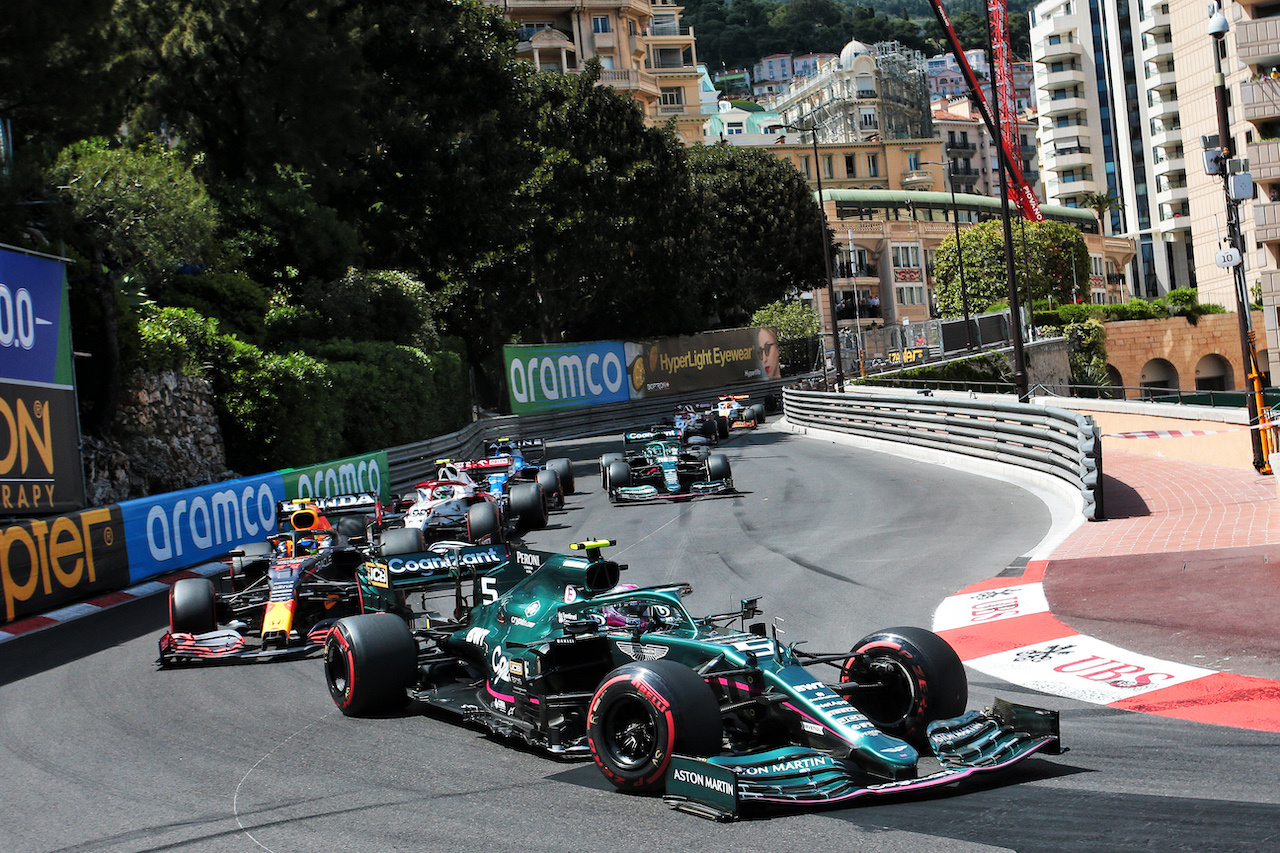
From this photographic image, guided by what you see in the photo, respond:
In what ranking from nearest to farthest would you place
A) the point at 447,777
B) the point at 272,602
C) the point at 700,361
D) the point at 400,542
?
the point at 447,777, the point at 272,602, the point at 400,542, the point at 700,361

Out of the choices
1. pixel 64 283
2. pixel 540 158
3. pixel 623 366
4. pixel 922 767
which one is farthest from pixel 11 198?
pixel 623 366

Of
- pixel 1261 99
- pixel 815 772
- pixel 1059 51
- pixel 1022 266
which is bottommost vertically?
pixel 815 772

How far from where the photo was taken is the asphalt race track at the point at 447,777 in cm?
564

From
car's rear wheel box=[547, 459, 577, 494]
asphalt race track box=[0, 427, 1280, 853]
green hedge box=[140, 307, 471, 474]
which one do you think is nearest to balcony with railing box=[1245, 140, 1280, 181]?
car's rear wheel box=[547, 459, 577, 494]

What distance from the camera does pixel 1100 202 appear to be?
375 ft

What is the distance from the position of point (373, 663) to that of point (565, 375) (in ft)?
126

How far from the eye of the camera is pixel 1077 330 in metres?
61.2

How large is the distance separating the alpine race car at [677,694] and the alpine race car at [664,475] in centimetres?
1305

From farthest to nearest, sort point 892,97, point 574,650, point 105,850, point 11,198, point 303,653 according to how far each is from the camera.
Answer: point 892,97
point 11,198
point 303,653
point 574,650
point 105,850

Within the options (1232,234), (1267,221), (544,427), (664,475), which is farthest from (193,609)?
(1267,221)

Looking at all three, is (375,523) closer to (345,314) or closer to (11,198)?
(11,198)

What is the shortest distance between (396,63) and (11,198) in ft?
73.0

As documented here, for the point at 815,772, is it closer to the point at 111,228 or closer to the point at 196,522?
the point at 196,522

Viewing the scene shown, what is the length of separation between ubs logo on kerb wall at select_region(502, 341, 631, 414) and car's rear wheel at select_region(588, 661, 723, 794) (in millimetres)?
37493
